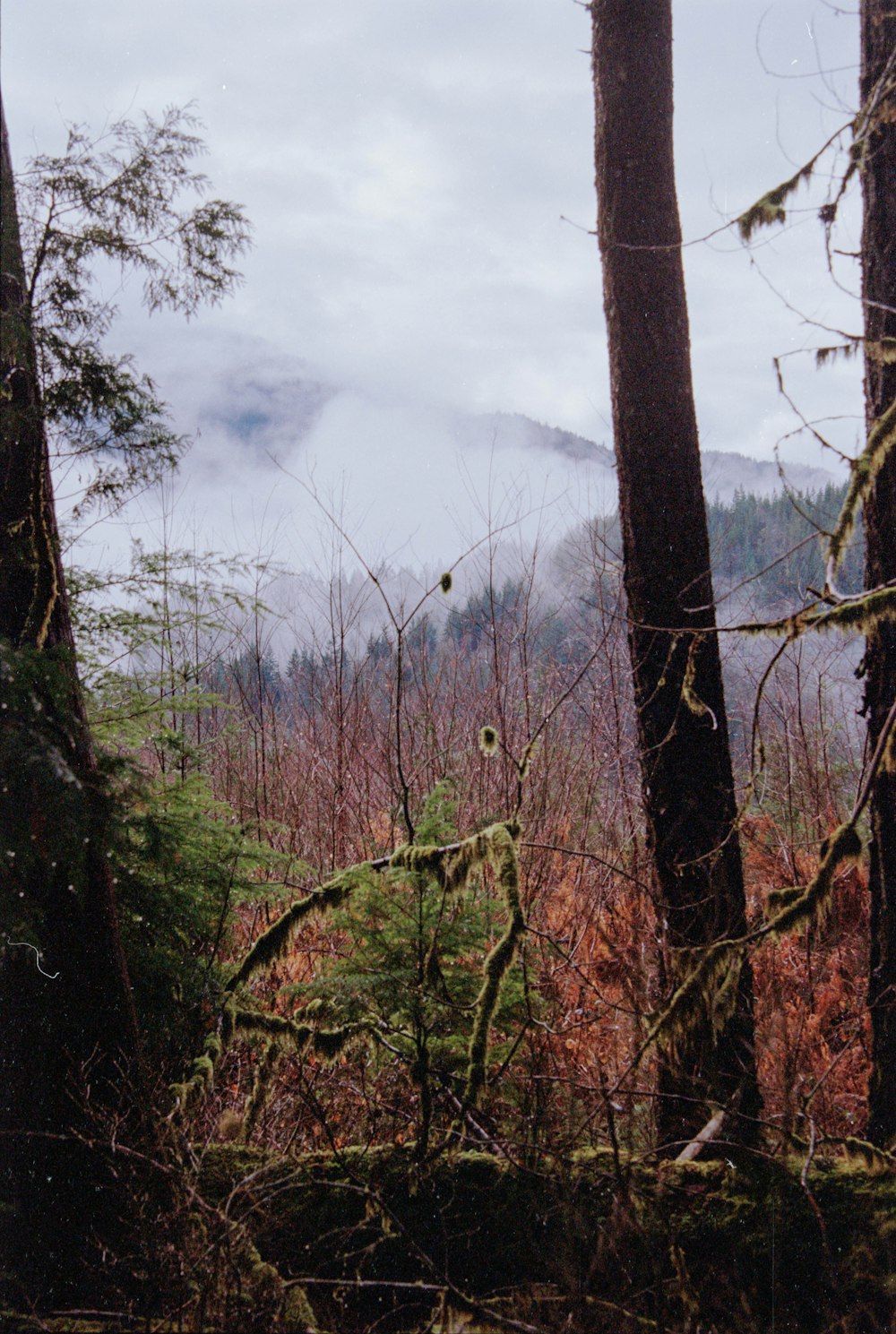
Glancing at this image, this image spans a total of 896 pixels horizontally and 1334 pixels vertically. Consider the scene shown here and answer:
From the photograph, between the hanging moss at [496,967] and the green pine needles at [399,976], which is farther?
the green pine needles at [399,976]

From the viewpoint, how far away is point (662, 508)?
3715mm

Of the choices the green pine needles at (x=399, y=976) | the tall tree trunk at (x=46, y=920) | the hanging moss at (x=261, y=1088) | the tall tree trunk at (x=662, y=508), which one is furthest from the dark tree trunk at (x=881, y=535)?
the tall tree trunk at (x=46, y=920)

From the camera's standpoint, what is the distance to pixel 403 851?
3021mm

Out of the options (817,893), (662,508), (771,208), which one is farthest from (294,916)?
(771,208)

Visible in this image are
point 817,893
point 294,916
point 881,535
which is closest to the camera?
point 817,893

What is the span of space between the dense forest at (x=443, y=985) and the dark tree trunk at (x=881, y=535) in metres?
0.01

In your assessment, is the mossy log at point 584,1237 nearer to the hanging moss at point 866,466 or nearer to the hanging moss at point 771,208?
the hanging moss at point 866,466

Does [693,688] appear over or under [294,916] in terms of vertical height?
over

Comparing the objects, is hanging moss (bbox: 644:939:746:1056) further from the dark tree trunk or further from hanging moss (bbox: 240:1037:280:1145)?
hanging moss (bbox: 240:1037:280:1145)

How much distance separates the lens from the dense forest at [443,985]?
2.41m

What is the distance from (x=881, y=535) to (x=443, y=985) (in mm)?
2254

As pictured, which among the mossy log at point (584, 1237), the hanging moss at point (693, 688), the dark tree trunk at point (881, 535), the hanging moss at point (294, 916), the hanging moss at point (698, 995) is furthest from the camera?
the hanging moss at point (693, 688)

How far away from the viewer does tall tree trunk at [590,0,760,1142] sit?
11.8 feet

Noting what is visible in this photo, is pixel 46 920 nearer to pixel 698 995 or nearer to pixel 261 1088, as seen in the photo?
pixel 261 1088
